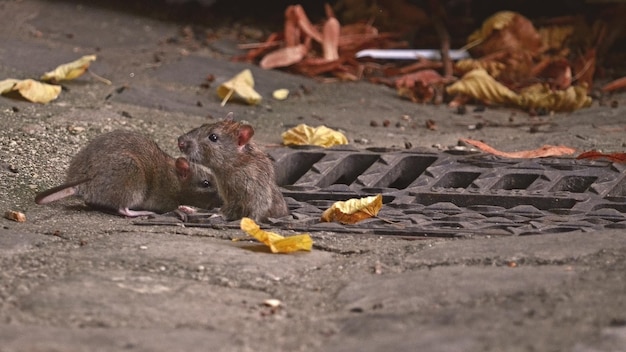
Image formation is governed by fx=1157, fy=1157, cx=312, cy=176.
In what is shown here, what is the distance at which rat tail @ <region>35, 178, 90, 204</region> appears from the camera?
474 centimetres

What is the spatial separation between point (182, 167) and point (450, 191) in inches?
46.9

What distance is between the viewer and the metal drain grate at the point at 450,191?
446 centimetres

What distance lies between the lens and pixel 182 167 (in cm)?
514

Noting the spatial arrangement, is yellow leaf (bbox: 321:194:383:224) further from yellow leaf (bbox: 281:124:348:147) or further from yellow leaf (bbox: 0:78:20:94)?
yellow leaf (bbox: 0:78:20:94)

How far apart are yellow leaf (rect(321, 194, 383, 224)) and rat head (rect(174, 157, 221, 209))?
792mm

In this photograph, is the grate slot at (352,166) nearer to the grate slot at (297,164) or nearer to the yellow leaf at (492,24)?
the grate slot at (297,164)

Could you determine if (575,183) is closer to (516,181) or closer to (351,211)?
(516,181)

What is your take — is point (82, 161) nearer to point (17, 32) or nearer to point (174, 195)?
point (174, 195)

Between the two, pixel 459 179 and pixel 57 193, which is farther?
pixel 459 179

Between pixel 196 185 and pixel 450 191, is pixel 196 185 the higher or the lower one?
the lower one

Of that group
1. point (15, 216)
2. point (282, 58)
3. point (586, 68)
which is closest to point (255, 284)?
point (15, 216)

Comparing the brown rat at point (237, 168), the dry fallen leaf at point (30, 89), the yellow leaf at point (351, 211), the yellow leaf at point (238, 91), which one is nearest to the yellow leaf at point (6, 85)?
the dry fallen leaf at point (30, 89)

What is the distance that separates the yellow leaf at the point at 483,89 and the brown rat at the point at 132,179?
9.87 ft

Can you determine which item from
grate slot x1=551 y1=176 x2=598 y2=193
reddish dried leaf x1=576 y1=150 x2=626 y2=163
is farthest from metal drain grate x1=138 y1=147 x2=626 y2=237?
reddish dried leaf x1=576 y1=150 x2=626 y2=163
